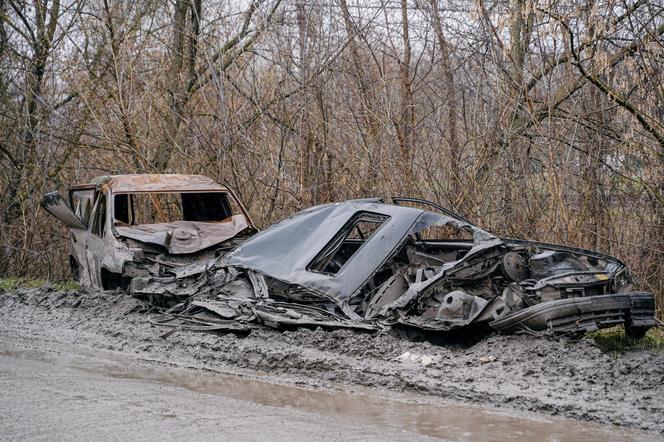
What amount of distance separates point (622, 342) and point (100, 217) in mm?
6513

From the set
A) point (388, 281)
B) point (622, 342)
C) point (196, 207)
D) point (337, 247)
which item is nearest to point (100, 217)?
point (196, 207)

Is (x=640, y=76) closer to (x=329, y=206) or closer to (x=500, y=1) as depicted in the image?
(x=500, y=1)

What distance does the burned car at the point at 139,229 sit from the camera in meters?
9.47

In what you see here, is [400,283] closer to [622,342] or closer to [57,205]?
[622,342]

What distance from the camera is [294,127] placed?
13.4 meters

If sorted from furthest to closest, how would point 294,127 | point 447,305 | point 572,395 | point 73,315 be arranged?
point 294,127
point 73,315
point 447,305
point 572,395

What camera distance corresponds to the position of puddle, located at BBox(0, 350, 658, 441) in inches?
178

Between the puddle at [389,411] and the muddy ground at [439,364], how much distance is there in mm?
175

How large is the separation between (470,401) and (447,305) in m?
1.27

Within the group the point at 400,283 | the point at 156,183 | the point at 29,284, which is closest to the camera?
the point at 400,283

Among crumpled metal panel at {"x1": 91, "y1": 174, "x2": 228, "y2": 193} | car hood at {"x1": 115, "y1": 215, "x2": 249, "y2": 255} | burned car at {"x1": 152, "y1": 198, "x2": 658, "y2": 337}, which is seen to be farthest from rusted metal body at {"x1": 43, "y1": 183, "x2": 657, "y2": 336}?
crumpled metal panel at {"x1": 91, "y1": 174, "x2": 228, "y2": 193}

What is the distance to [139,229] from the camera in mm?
9938

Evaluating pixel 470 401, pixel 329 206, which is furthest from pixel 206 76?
pixel 470 401

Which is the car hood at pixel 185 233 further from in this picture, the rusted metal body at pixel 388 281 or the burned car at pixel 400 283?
the burned car at pixel 400 283
